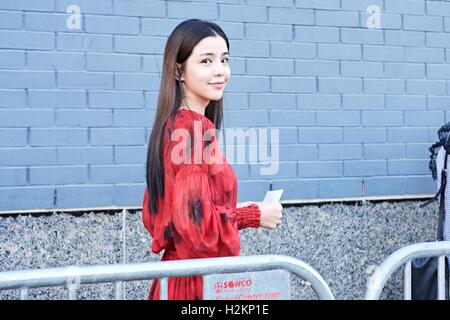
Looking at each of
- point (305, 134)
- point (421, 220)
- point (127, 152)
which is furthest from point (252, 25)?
point (421, 220)

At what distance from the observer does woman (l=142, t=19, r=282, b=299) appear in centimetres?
296

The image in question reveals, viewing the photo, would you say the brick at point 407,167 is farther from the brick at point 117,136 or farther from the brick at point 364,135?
the brick at point 117,136

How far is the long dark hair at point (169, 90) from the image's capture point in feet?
10.4

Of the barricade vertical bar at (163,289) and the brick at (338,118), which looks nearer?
the barricade vertical bar at (163,289)

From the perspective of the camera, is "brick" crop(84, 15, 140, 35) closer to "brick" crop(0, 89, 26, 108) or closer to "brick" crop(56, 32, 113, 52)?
"brick" crop(56, 32, 113, 52)

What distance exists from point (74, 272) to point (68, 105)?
2.54 metres

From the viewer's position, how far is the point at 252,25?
527 centimetres

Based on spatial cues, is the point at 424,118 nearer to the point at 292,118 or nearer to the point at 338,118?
the point at 338,118

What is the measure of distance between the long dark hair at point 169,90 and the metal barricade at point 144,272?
0.62m

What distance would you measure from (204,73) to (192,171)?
525 millimetres

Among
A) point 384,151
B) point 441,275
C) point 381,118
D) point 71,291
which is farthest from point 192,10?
point 71,291

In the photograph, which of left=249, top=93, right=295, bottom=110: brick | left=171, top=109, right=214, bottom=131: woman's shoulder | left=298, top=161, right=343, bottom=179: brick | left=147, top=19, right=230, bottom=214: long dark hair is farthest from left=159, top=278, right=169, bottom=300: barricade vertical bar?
left=298, top=161, right=343, bottom=179: brick

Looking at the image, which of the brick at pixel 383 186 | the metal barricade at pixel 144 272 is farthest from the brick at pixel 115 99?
the metal barricade at pixel 144 272

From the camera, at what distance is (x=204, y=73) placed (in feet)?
10.7
